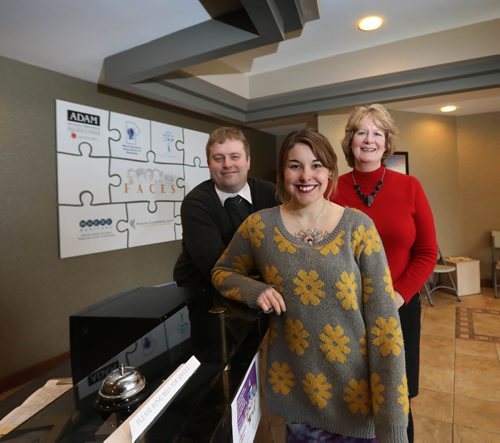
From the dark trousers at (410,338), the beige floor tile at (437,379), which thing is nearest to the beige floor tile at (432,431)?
the beige floor tile at (437,379)

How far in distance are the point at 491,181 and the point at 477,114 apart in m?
0.95

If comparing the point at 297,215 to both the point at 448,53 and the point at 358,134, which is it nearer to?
the point at 358,134

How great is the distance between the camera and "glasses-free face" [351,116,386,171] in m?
1.21

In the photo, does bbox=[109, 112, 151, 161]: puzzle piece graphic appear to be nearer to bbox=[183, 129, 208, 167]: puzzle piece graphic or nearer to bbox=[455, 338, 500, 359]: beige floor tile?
bbox=[183, 129, 208, 167]: puzzle piece graphic

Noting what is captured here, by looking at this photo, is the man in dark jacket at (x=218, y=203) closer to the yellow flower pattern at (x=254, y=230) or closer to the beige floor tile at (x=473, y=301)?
the yellow flower pattern at (x=254, y=230)

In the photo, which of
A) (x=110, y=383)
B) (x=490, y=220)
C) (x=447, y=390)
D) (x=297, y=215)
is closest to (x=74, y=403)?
(x=110, y=383)

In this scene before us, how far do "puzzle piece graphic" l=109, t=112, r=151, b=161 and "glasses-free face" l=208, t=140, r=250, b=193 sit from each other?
203 centimetres

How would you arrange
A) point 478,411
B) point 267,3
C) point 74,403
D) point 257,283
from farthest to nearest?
point 478,411 < point 267,3 < point 257,283 < point 74,403

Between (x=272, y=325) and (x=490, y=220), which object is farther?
(x=490, y=220)

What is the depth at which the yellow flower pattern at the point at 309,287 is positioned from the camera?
84 centimetres

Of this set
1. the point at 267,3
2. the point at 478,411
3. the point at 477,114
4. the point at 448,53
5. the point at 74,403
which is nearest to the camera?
the point at 74,403

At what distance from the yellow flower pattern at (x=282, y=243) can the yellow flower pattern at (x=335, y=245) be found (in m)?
0.08

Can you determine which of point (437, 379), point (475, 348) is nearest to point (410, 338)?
point (437, 379)

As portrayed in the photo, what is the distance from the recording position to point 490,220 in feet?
14.9
